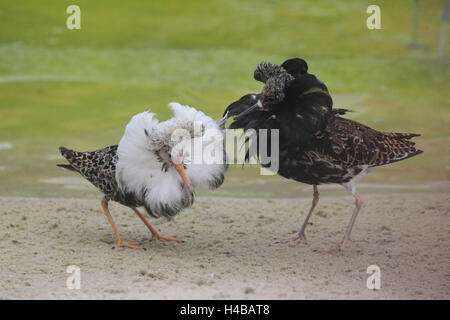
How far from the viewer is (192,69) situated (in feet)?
33.2

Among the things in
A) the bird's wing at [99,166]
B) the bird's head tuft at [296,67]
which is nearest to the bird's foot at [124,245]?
the bird's wing at [99,166]

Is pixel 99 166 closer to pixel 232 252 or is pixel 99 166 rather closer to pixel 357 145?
pixel 232 252

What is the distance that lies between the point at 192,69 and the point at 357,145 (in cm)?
613

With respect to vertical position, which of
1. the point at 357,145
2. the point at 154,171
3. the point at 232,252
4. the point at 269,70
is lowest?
the point at 232,252

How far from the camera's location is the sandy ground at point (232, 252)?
3652 mm

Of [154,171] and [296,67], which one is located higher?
[296,67]

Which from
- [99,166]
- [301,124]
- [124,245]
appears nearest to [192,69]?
[99,166]

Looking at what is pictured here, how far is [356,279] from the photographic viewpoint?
3.87 m

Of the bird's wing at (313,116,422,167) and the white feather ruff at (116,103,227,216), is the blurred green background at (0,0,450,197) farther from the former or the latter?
the white feather ruff at (116,103,227,216)

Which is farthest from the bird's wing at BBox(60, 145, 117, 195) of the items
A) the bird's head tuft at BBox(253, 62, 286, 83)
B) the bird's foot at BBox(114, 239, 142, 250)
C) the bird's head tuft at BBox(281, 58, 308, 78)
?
the bird's head tuft at BBox(281, 58, 308, 78)

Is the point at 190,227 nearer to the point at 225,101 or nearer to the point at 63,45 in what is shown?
the point at 225,101

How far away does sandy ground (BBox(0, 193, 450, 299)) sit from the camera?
3652mm

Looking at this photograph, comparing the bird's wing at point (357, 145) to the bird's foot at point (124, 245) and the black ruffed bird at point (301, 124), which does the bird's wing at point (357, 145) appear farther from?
the bird's foot at point (124, 245)
